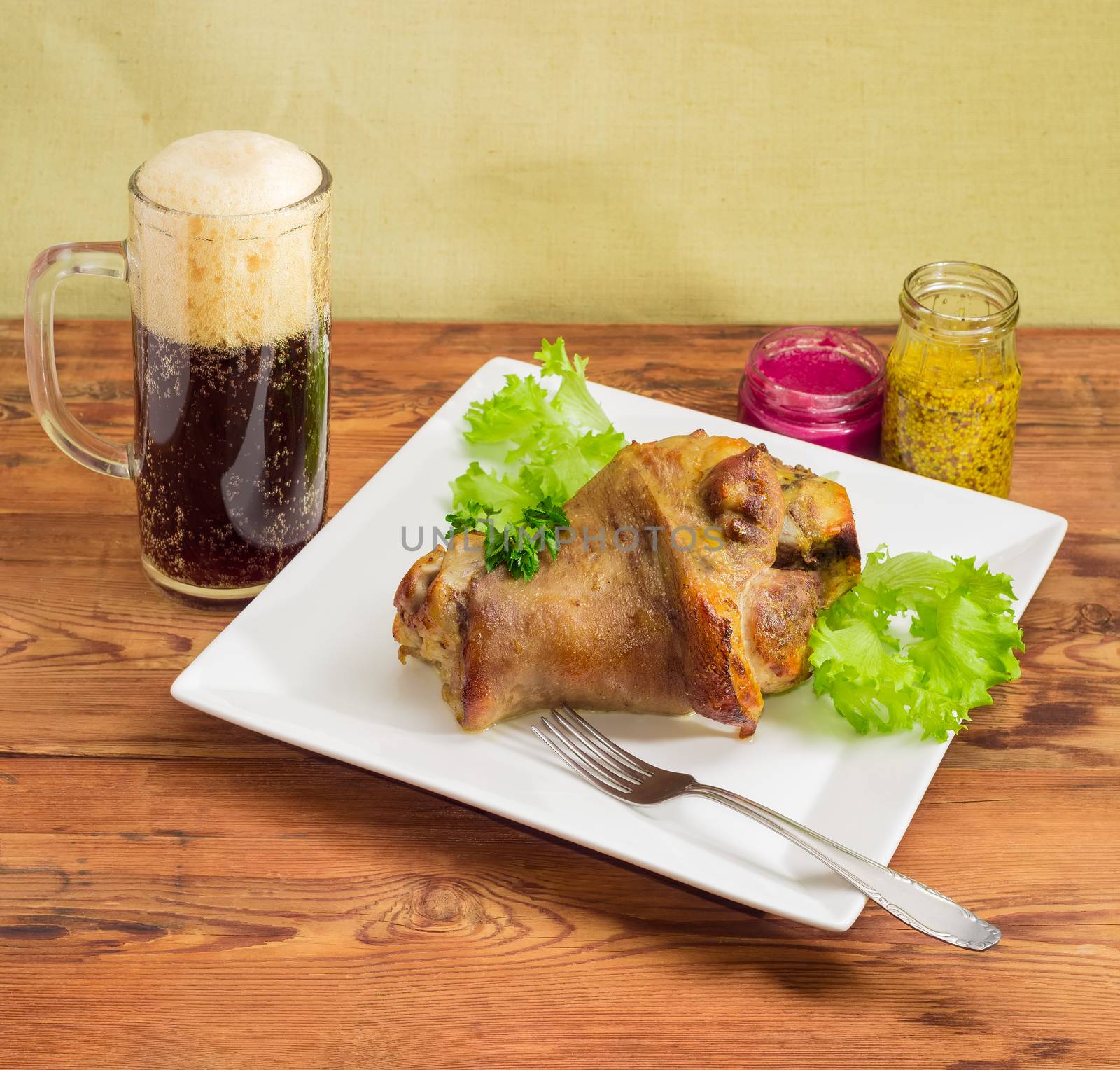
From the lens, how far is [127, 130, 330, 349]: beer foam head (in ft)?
6.68

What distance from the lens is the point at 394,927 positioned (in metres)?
1.86

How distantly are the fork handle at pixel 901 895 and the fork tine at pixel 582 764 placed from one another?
231mm

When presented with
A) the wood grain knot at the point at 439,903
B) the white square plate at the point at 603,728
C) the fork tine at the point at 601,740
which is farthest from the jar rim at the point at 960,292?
the wood grain knot at the point at 439,903

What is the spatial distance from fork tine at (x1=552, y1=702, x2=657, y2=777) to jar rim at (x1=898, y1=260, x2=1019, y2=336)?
1188mm

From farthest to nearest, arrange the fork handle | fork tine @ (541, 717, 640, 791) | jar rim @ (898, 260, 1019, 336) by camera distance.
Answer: jar rim @ (898, 260, 1019, 336) < fork tine @ (541, 717, 640, 791) < the fork handle

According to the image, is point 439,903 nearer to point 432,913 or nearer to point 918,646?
point 432,913

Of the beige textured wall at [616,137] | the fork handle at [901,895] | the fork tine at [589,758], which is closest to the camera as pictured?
the fork handle at [901,895]

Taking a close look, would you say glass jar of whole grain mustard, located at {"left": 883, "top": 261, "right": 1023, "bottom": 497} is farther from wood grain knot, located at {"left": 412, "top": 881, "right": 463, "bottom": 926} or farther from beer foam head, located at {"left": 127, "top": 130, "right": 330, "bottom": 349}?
wood grain knot, located at {"left": 412, "top": 881, "right": 463, "bottom": 926}

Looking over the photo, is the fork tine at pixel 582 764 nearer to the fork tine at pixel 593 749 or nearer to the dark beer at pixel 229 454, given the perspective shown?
the fork tine at pixel 593 749

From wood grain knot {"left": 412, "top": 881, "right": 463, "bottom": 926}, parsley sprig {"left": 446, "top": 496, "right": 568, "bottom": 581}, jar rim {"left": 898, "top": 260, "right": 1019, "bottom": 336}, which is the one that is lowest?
wood grain knot {"left": 412, "top": 881, "right": 463, "bottom": 926}

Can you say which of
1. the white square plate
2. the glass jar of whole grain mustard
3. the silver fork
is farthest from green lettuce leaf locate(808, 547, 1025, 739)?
the glass jar of whole grain mustard

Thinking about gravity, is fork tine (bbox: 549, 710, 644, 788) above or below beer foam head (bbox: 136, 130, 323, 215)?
below

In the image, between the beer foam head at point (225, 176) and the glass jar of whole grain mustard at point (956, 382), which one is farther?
the glass jar of whole grain mustard at point (956, 382)

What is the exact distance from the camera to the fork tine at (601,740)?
199 centimetres
